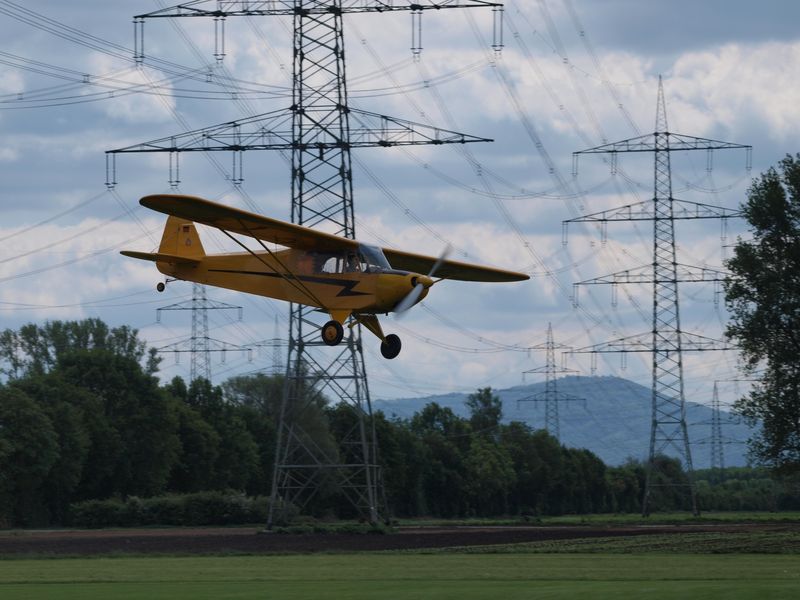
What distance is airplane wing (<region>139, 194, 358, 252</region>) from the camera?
3806 cm

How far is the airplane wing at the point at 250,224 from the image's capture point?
38.1 m

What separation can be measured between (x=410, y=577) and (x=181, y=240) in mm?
13605

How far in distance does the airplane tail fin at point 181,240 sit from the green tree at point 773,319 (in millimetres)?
33067

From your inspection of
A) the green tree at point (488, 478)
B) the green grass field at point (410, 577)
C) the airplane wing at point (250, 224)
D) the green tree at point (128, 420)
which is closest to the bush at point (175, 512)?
the green tree at point (128, 420)

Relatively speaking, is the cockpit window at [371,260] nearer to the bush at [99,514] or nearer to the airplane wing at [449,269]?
the airplane wing at [449,269]

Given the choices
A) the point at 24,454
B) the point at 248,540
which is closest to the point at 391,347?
the point at 248,540

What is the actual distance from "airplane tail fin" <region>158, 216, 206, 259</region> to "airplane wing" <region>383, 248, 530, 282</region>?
6423mm

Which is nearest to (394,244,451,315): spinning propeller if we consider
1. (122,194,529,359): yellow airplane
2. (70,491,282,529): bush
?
(122,194,529,359): yellow airplane

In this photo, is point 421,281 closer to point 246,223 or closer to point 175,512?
point 246,223

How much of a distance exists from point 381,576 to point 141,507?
4685cm

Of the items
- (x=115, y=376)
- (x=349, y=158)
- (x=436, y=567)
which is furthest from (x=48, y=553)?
(x=115, y=376)

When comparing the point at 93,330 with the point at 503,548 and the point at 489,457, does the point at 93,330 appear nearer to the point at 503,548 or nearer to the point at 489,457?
the point at 489,457

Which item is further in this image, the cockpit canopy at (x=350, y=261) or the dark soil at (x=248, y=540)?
the dark soil at (x=248, y=540)

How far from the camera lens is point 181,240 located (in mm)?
46219
